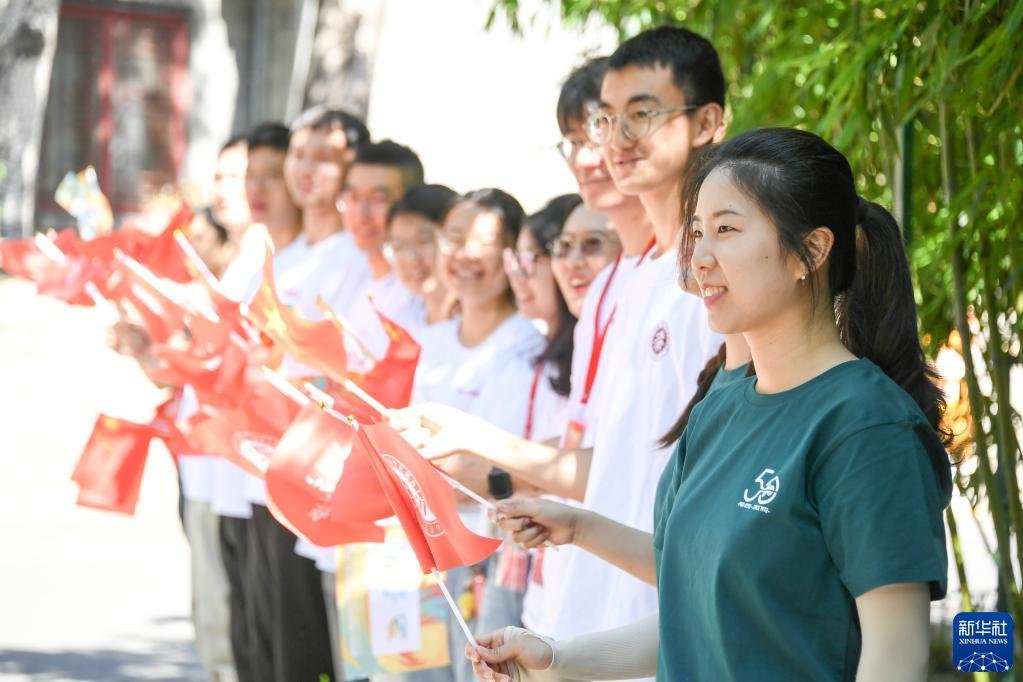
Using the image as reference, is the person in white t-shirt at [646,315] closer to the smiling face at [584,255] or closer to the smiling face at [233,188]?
the smiling face at [584,255]

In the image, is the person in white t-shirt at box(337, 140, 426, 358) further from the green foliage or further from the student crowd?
the green foliage

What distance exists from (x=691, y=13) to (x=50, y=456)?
701 centimetres

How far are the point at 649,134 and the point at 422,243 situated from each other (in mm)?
1627

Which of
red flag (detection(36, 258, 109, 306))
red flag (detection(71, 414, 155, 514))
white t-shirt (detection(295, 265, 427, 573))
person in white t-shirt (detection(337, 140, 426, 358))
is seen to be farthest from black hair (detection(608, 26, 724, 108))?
red flag (detection(36, 258, 109, 306))

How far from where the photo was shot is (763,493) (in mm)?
1631

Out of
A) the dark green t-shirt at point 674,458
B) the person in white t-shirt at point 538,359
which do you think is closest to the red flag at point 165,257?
the person in white t-shirt at point 538,359

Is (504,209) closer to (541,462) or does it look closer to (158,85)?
(541,462)

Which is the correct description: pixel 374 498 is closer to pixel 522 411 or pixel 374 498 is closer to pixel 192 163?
pixel 522 411

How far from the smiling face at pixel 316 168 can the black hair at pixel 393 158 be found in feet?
0.35

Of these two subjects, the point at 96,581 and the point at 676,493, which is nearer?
the point at 676,493

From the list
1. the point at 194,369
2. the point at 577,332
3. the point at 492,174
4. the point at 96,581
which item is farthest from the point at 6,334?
the point at 577,332

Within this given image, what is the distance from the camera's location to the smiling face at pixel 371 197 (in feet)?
14.7

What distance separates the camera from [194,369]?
3.87 metres

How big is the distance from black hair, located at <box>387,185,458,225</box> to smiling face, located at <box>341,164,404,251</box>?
220 mm
